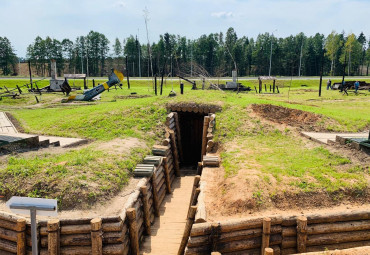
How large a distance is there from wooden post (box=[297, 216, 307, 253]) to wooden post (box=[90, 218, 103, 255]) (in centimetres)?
456

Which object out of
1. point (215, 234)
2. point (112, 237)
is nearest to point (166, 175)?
point (112, 237)

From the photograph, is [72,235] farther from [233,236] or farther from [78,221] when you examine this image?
[233,236]

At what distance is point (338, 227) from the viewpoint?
718 centimetres

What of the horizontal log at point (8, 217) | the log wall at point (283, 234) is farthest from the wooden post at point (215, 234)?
the horizontal log at point (8, 217)

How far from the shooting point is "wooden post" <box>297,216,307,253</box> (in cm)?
687

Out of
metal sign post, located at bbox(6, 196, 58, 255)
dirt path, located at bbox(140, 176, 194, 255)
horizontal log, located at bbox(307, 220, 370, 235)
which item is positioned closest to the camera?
metal sign post, located at bbox(6, 196, 58, 255)

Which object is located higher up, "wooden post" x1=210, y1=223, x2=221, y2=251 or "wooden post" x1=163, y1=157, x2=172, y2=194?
"wooden post" x1=210, y1=223, x2=221, y2=251

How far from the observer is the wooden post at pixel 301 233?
22.5 feet

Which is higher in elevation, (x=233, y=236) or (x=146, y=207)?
(x=233, y=236)

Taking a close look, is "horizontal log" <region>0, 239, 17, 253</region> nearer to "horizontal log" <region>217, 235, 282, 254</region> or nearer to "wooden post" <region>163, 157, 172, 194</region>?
"horizontal log" <region>217, 235, 282, 254</region>

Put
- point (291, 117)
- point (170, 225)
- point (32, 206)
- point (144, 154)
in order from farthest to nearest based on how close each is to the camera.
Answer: point (291, 117)
point (144, 154)
point (170, 225)
point (32, 206)

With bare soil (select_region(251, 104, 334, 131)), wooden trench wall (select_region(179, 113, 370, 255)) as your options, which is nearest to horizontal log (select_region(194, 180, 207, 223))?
wooden trench wall (select_region(179, 113, 370, 255))

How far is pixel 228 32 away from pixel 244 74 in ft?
37.9

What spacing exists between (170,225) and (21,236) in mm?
4790
